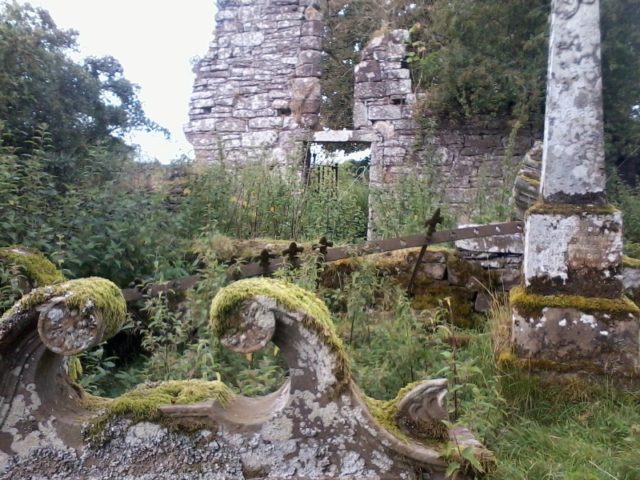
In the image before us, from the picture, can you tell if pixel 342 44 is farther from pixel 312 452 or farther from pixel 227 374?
pixel 312 452

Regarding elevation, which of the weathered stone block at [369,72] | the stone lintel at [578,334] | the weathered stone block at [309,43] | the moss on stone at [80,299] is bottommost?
the stone lintel at [578,334]

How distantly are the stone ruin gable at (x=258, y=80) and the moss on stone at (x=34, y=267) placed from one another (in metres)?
6.35

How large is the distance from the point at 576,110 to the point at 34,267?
10.2ft

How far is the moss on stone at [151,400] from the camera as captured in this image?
1.51m

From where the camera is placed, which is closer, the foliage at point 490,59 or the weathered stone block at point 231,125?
the foliage at point 490,59

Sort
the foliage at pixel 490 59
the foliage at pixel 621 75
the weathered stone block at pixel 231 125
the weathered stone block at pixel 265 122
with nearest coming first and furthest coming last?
the foliage at pixel 621 75, the foliage at pixel 490 59, the weathered stone block at pixel 265 122, the weathered stone block at pixel 231 125

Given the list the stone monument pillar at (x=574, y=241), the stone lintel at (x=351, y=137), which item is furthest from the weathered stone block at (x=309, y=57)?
the stone monument pillar at (x=574, y=241)

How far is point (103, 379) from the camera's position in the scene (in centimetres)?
335

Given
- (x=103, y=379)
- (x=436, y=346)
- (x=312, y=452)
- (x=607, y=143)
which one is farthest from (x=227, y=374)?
(x=607, y=143)

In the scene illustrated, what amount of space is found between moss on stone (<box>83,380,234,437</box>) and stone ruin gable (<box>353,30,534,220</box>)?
6.68 meters

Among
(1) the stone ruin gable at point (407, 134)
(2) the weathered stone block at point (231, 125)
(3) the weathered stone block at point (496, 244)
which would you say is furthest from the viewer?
(2) the weathered stone block at point (231, 125)

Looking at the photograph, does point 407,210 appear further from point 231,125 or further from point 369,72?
point 231,125

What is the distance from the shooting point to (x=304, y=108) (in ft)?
29.0

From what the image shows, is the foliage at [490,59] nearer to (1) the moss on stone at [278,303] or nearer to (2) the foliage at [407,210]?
(2) the foliage at [407,210]
